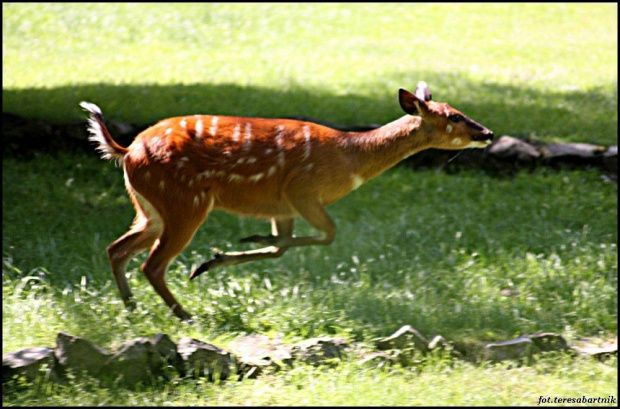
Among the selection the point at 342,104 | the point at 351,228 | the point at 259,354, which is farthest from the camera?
the point at 342,104

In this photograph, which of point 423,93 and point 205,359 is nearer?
point 205,359

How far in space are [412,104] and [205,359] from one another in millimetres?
2022

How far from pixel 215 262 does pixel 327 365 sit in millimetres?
969

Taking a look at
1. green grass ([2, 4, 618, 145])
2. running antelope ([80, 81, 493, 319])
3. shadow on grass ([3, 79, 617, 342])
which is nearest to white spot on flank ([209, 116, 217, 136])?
running antelope ([80, 81, 493, 319])

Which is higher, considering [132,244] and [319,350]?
[132,244]

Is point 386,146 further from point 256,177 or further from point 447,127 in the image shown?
point 256,177

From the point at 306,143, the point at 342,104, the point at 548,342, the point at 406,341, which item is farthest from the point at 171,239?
the point at 342,104

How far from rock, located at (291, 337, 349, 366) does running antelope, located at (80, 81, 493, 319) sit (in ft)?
2.06

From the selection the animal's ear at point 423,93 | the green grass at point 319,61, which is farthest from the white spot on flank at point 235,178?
the green grass at point 319,61

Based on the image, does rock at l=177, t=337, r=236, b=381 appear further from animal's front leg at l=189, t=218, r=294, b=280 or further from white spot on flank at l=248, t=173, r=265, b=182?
white spot on flank at l=248, t=173, r=265, b=182

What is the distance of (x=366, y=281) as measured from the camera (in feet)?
22.3

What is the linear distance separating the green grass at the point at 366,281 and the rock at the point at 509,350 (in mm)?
118

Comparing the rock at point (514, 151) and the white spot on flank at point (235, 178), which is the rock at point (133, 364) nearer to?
the white spot on flank at point (235, 178)

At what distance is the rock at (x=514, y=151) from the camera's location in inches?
376
